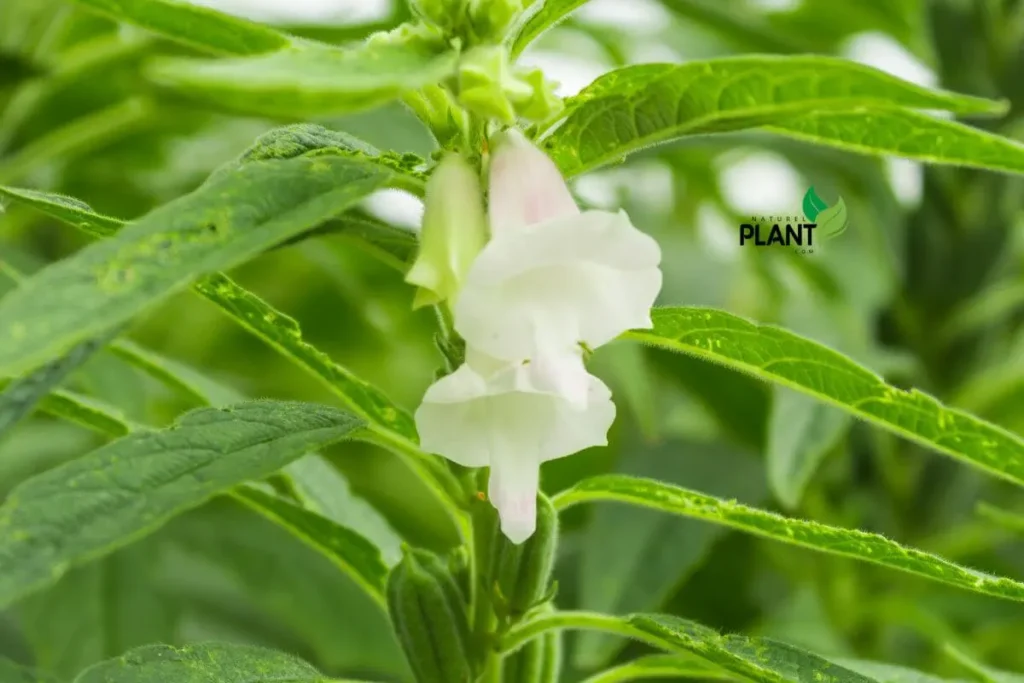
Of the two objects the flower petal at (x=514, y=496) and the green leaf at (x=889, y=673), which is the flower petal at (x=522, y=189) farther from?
the green leaf at (x=889, y=673)

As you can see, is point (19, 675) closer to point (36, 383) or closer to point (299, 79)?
point (36, 383)

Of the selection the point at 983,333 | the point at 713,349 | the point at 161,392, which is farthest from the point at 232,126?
the point at 713,349

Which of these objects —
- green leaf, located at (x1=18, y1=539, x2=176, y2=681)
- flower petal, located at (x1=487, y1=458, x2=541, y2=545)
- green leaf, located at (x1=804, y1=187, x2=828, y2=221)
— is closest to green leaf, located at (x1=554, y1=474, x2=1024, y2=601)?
flower petal, located at (x1=487, y1=458, x2=541, y2=545)

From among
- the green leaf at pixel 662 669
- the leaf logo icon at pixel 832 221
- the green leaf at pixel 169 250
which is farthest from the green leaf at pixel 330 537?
the leaf logo icon at pixel 832 221

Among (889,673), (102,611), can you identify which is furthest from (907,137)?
→ (102,611)

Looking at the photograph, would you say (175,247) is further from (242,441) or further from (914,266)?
(914,266)

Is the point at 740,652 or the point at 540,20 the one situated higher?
the point at 540,20
